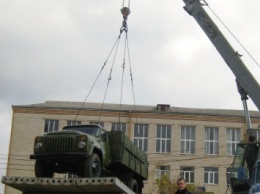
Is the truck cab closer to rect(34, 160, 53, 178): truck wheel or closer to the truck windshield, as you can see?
the truck windshield

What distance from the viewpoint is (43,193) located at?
7605mm

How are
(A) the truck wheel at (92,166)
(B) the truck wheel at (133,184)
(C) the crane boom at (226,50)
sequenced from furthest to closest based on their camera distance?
(C) the crane boom at (226,50) → (B) the truck wheel at (133,184) → (A) the truck wheel at (92,166)

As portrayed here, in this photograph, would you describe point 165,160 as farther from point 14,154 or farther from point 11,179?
point 11,179

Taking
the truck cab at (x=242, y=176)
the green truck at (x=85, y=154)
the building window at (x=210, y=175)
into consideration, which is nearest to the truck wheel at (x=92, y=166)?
the green truck at (x=85, y=154)

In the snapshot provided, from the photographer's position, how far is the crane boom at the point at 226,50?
14695 millimetres

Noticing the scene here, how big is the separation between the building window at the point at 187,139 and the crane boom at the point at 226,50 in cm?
3524

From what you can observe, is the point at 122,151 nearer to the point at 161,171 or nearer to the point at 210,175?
the point at 161,171

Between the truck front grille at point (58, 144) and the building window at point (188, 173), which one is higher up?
the building window at point (188, 173)

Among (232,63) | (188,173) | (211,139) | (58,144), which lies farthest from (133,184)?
(211,139)

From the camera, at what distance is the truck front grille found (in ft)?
34.1

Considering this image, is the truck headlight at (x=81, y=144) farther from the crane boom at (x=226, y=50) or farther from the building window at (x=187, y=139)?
the building window at (x=187, y=139)

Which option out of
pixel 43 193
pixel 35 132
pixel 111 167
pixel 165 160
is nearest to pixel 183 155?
pixel 165 160

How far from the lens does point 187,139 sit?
51.1 metres

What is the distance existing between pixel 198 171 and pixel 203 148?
2464 millimetres
